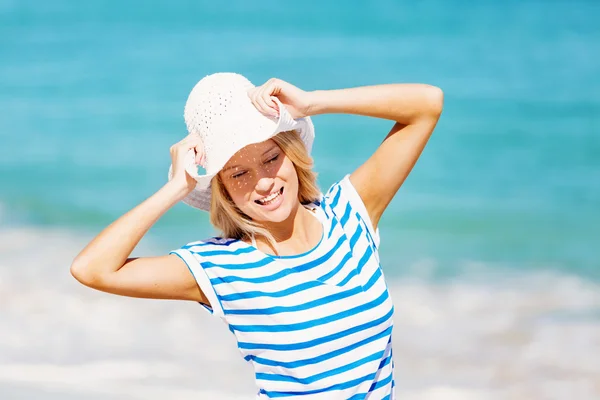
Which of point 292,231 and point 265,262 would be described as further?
point 292,231

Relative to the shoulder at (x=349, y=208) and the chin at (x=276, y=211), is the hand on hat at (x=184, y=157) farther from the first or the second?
the shoulder at (x=349, y=208)

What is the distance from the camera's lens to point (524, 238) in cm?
738

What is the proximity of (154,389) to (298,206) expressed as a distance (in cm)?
290

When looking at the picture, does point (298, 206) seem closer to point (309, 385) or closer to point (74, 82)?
point (309, 385)

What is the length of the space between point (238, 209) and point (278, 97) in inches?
13.7

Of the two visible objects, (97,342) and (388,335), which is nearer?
(388,335)

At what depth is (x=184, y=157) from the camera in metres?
2.80

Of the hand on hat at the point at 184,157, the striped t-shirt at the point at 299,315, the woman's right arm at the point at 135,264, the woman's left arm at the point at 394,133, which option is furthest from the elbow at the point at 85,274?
the woman's left arm at the point at 394,133

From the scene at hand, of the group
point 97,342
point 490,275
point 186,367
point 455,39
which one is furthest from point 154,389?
point 455,39

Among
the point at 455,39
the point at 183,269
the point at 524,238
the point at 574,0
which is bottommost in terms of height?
the point at 183,269

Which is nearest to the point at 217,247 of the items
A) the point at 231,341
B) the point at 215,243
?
the point at 215,243

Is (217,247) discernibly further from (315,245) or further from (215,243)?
(315,245)

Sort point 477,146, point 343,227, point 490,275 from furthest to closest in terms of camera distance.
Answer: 1. point 477,146
2. point 490,275
3. point 343,227

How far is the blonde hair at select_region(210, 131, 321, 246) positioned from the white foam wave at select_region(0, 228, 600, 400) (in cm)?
285
